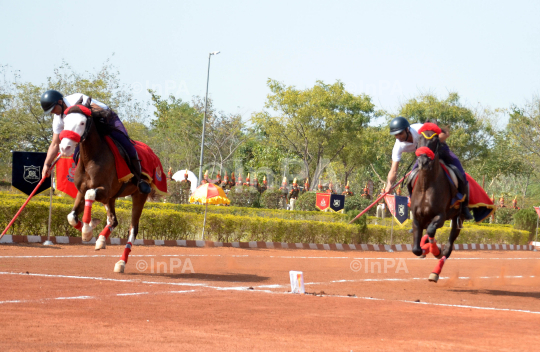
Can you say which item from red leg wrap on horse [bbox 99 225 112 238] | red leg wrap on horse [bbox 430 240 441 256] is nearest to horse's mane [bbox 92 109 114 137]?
red leg wrap on horse [bbox 99 225 112 238]

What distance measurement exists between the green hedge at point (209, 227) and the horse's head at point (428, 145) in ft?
35.7

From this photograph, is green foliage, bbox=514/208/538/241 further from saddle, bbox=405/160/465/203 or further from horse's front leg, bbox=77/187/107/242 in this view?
horse's front leg, bbox=77/187/107/242

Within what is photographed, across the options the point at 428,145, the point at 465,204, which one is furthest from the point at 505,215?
the point at 428,145

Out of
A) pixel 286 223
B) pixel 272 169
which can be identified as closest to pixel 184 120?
pixel 272 169

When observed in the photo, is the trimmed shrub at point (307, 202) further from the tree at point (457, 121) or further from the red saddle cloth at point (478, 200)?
the red saddle cloth at point (478, 200)

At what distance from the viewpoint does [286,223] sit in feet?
74.1

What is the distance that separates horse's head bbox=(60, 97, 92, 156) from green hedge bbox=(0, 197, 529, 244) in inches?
333

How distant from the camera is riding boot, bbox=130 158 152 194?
10.4m

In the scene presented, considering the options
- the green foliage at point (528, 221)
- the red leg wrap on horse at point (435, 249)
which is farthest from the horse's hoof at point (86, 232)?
the green foliage at point (528, 221)

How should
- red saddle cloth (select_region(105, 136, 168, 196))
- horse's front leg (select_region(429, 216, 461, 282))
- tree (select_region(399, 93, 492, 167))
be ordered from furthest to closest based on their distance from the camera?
tree (select_region(399, 93, 492, 167)) < horse's front leg (select_region(429, 216, 461, 282)) < red saddle cloth (select_region(105, 136, 168, 196))

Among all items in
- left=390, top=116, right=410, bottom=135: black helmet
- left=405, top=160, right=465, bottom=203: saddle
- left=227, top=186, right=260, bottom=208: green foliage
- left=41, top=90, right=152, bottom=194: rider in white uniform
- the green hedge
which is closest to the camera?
left=41, top=90, right=152, bottom=194: rider in white uniform

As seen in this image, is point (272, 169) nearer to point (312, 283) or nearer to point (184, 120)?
point (184, 120)

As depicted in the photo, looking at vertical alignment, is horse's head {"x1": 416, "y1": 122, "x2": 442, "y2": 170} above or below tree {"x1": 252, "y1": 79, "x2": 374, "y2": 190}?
below

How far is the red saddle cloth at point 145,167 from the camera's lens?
1005 centimetres
